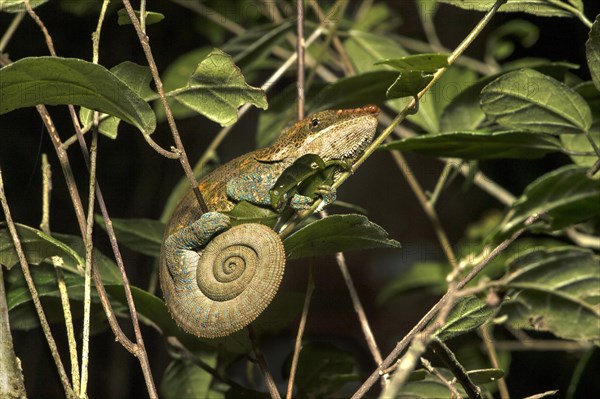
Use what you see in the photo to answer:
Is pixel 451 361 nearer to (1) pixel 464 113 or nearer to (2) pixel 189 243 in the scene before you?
(2) pixel 189 243

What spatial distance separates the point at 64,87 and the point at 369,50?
3.02 feet

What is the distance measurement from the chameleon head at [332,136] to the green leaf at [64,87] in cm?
37

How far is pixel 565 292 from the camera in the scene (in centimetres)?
95

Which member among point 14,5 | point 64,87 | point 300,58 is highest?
point 14,5

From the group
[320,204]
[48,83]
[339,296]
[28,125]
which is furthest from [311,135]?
[339,296]

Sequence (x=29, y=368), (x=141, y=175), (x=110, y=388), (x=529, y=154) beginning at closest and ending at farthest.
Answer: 1. (x=529, y=154)
2. (x=29, y=368)
3. (x=110, y=388)
4. (x=141, y=175)

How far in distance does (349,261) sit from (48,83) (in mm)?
2665

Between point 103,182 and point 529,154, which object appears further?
point 103,182

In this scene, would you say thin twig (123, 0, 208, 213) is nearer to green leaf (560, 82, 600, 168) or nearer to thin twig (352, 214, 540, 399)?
thin twig (352, 214, 540, 399)

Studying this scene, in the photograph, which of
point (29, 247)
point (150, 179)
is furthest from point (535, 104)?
point (150, 179)

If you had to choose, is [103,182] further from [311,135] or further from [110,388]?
[311,135]

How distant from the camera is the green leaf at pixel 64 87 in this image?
87 cm

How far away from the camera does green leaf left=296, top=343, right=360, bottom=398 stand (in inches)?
51.4

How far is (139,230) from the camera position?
1.33 metres
